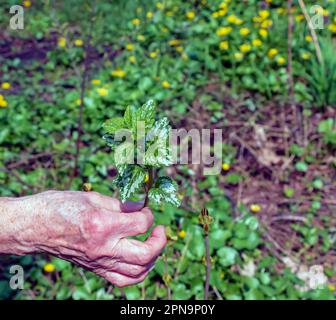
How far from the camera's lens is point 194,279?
6.40ft

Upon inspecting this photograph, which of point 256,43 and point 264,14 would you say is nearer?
point 256,43

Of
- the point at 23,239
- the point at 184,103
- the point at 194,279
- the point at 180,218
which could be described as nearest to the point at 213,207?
the point at 180,218

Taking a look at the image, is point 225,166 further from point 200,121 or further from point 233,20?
point 233,20

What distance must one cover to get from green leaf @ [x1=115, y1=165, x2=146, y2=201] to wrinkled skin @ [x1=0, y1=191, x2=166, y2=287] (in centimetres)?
15

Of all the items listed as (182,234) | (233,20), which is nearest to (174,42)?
(233,20)

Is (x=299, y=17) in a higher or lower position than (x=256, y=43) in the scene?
higher

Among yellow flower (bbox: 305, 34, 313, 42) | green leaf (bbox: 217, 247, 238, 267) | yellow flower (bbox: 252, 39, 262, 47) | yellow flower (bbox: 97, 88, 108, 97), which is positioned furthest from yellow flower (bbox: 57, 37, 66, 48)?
green leaf (bbox: 217, 247, 238, 267)

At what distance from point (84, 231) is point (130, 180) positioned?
201 mm

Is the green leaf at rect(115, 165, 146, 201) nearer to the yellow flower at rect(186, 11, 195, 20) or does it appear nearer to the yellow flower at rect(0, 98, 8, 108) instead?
the yellow flower at rect(0, 98, 8, 108)

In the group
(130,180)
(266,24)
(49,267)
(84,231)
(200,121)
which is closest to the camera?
(130,180)

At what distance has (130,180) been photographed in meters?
0.99

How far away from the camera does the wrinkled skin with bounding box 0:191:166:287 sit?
43.5 inches
